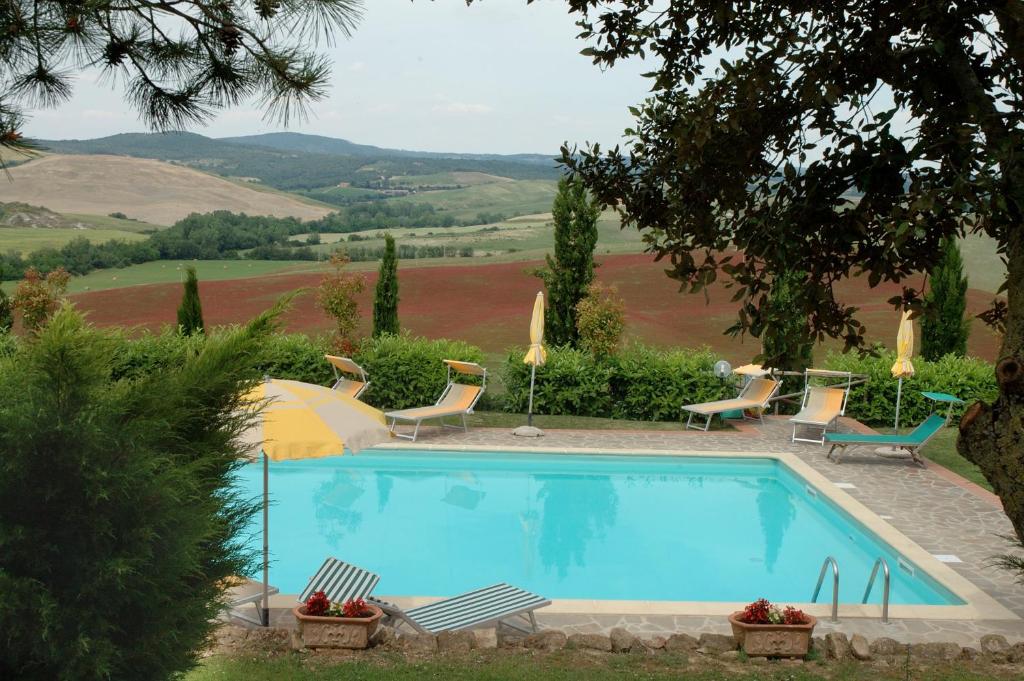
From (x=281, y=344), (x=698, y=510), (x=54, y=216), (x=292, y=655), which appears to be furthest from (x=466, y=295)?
(x=54, y=216)

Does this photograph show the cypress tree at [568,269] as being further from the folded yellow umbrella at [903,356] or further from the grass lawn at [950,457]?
the grass lawn at [950,457]

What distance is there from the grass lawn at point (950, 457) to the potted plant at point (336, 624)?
7962mm

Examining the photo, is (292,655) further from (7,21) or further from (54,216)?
(54,216)

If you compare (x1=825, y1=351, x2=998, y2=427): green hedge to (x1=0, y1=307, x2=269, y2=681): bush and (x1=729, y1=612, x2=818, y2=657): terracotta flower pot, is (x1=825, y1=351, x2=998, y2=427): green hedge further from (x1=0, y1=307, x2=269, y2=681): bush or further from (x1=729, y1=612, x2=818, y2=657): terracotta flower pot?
(x1=0, y1=307, x2=269, y2=681): bush

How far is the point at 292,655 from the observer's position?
6.06 meters

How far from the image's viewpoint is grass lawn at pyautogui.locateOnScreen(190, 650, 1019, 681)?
5.68m

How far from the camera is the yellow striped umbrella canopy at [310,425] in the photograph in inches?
257

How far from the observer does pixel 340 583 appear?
6.94 metres

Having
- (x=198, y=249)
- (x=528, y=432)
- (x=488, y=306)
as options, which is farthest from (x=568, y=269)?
(x=198, y=249)

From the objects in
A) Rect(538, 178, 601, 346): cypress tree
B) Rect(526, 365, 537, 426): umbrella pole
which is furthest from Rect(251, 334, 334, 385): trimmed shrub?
Rect(538, 178, 601, 346): cypress tree

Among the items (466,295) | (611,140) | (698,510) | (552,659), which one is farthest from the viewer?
(466,295)

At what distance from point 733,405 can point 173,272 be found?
92.7ft

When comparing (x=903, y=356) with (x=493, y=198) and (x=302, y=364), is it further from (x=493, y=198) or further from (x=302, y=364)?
(x=493, y=198)

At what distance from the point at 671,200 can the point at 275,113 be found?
184 centimetres
